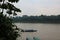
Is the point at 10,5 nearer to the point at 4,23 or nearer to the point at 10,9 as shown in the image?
the point at 10,9

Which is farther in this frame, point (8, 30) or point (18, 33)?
point (18, 33)

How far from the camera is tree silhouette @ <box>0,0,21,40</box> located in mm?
4840

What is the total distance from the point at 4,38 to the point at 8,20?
1.90 feet

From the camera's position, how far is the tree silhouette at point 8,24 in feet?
15.9

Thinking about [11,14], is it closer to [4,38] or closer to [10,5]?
[10,5]

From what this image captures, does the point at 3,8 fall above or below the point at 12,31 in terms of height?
above

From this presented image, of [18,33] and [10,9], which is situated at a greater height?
[10,9]

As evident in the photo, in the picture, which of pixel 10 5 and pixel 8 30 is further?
pixel 10 5

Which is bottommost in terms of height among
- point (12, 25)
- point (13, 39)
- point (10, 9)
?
point (13, 39)

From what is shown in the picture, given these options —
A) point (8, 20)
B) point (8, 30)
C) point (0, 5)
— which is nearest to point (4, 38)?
point (8, 30)

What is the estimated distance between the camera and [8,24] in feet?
16.6

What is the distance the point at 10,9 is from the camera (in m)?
5.26

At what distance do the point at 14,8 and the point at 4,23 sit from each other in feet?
1.80

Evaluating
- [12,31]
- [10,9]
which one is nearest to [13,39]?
[12,31]
